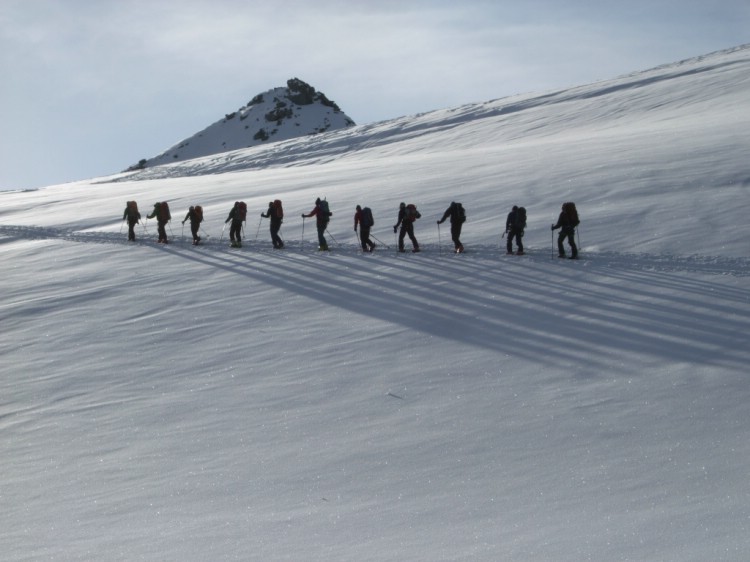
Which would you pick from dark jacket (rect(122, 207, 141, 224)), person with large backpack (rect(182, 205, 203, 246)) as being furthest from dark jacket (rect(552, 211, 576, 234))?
dark jacket (rect(122, 207, 141, 224))

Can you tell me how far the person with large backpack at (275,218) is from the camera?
18.4 metres

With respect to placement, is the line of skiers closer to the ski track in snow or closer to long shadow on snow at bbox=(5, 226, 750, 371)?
the ski track in snow

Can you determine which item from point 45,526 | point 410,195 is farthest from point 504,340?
point 410,195

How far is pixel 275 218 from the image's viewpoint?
18.5 metres

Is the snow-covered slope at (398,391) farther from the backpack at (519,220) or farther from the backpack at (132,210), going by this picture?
the backpack at (132,210)

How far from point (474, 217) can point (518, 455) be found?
12.3 meters

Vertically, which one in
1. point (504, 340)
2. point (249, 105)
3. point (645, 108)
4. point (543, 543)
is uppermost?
point (249, 105)

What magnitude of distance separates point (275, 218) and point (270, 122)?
3865 inches

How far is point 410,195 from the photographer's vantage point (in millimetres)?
23203

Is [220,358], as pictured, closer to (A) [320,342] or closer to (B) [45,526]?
(A) [320,342]

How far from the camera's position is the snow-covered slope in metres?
6.91

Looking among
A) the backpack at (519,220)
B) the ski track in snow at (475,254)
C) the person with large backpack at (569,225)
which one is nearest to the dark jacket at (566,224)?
the person with large backpack at (569,225)

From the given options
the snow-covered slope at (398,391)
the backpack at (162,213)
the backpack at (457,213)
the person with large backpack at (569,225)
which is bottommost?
the snow-covered slope at (398,391)

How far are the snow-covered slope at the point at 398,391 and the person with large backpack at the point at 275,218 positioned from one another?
2.31 ft
